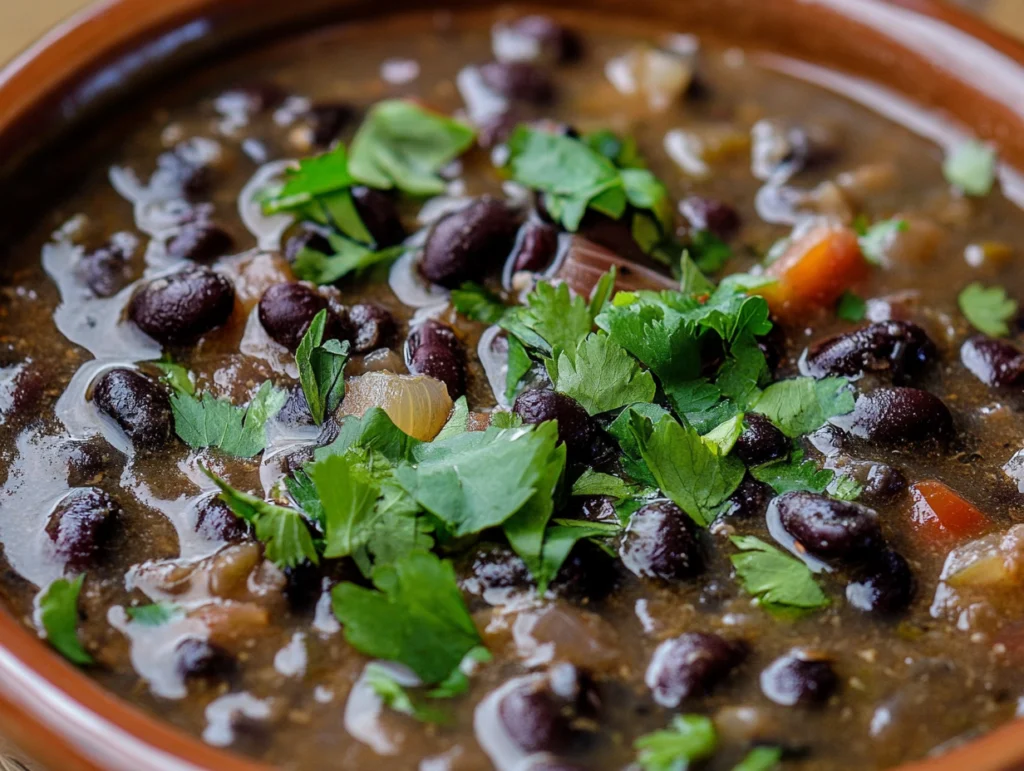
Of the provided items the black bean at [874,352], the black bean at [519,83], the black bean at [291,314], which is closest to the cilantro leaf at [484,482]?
the black bean at [291,314]

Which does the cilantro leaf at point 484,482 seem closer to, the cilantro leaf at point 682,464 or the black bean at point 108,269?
the cilantro leaf at point 682,464

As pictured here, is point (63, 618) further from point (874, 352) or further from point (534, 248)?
point (874, 352)

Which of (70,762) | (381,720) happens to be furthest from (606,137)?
(70,762)

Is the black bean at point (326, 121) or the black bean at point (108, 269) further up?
the black bean at point (108, 269)

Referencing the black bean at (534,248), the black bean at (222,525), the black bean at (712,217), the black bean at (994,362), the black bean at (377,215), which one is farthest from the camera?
the black bean at (712,217)

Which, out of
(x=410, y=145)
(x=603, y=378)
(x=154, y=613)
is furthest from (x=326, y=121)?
(x=154, y=613)

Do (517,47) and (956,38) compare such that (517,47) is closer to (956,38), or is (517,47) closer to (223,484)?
(956,38)
